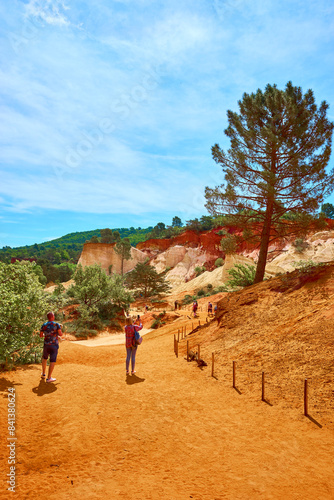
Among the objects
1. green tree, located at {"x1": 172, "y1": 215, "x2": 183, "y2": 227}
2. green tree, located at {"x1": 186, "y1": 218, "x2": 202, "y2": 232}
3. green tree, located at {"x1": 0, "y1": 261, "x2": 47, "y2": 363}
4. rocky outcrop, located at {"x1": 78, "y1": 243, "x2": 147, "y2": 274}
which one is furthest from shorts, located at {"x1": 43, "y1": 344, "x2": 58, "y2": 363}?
green tree, located at {"x1": 172, "y1": 215, "x2": 183, "y2": 227}

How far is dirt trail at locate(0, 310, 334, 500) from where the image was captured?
151 inches

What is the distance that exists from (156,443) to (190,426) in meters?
1.00

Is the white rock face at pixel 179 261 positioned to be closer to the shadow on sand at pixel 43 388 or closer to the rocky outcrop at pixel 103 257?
the rocky outcrop at pixel 103 257

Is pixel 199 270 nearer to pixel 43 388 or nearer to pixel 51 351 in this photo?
pixel 51 351

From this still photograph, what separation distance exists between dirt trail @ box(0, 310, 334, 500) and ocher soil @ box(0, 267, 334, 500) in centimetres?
2

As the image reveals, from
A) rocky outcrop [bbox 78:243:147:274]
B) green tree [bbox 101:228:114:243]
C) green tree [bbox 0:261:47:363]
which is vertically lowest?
green tree [bbox 0:261:47:363]

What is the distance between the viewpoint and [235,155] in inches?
715

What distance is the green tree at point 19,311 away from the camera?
27.6ft

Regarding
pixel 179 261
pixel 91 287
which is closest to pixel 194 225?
pixel 179 261

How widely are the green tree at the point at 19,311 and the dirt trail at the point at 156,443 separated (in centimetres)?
94

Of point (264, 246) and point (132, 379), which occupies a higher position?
point (264, 246)

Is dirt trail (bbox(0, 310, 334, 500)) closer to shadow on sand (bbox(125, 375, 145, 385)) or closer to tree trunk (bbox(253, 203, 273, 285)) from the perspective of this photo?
shadow on sand (bbox(125, 375, 145, 385))

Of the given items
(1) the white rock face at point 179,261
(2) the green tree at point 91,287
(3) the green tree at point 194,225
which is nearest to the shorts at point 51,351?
(2) the green tree at point 91,287

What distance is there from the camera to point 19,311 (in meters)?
8.76
